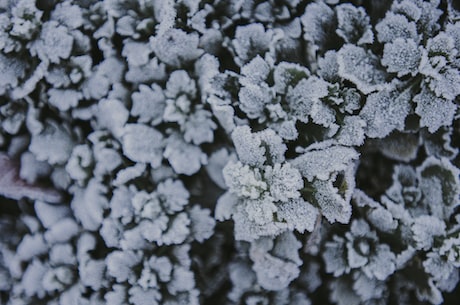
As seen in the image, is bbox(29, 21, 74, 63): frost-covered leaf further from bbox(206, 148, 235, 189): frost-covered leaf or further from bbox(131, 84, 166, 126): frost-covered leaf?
bbox(206, 148, 235, 189): frost-covered leaf

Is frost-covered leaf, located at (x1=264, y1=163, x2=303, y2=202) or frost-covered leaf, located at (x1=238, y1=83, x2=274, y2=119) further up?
frost-covered leaf, located at (x1=238, y1=83, x2=274, y2=119)

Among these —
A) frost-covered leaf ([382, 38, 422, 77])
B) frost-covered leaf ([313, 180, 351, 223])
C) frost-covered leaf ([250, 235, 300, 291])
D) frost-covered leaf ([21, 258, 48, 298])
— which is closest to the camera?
frost-covered leaf ([313, 180, 351, 223])

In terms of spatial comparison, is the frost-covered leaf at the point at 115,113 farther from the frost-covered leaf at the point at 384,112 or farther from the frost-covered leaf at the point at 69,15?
the frost-covered leaf at the point at 384,112

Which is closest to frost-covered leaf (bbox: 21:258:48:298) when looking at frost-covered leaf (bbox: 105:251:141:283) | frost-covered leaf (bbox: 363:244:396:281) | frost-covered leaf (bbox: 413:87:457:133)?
frost-covered leaf (bbox: 105:251:141:283)

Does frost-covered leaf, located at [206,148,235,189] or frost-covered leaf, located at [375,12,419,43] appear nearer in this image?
frost-covered leaf, located at [375,12,419,43]

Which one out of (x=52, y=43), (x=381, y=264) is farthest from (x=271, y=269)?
(x=52, y=43)

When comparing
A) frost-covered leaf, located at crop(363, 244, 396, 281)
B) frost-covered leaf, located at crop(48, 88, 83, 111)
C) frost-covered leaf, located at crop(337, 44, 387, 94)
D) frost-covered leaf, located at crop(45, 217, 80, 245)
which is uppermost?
frost-covered leaf, located at crop(337, 44, 387, 94)

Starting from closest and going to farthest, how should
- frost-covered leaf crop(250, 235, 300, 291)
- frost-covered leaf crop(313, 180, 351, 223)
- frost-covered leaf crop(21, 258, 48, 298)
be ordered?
1. frost-covered leaf crop(313, 180, 351, 223)
2. frost-covered leaf crop(250, 235, 300, 291)
3. frost-covered leaf crop(21, 258, 48, 298)

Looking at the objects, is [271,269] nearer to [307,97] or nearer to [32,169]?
[307,97]
